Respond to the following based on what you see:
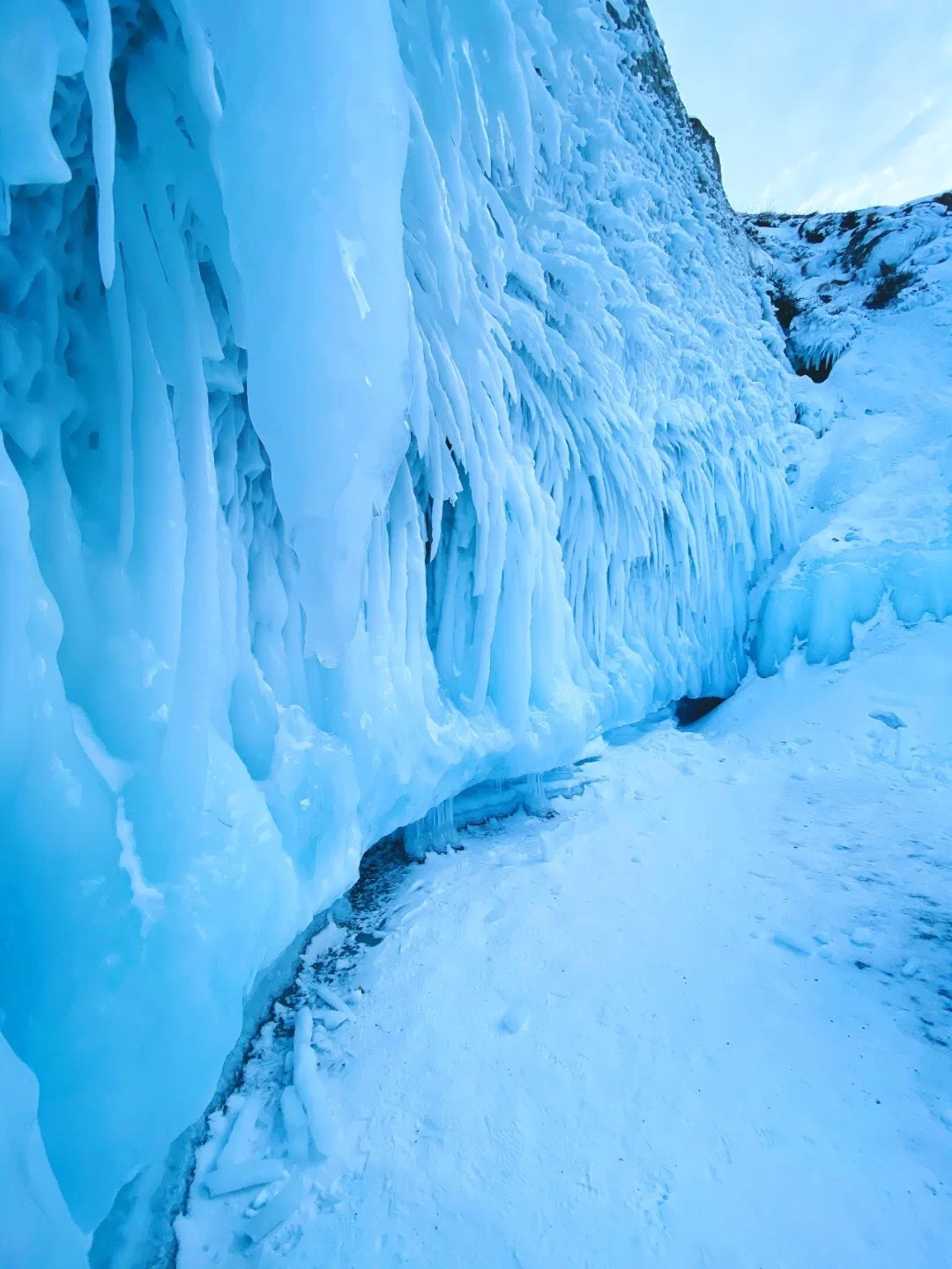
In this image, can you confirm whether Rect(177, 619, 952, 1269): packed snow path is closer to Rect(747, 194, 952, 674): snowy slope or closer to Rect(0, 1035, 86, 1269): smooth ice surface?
Rect(0, 1035, 86, 1269): smooth ice surface

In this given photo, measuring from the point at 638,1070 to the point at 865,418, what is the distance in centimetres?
997

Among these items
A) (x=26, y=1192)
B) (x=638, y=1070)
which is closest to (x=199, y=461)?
(x=26, y=1192)

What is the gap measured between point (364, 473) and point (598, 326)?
12.7 ft

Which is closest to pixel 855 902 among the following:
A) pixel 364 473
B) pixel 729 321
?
pixel 364 473

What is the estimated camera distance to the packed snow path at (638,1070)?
1703mm

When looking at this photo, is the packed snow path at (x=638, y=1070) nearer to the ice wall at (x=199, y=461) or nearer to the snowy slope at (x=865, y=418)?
the ice wall at (x=199, y=461)

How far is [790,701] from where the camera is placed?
6387mm

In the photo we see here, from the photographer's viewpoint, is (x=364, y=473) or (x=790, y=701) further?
(x=790, y=701)

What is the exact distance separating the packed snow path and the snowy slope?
3.42 m

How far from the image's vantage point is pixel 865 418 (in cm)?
852

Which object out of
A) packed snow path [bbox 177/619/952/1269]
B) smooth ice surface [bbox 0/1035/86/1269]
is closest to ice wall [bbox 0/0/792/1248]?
smooth ice surface [bbox 0/1035/86/1269]

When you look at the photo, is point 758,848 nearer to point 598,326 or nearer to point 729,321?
point 598,326

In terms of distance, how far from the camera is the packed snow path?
5.59 ft

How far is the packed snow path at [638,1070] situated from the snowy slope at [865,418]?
135 inches
